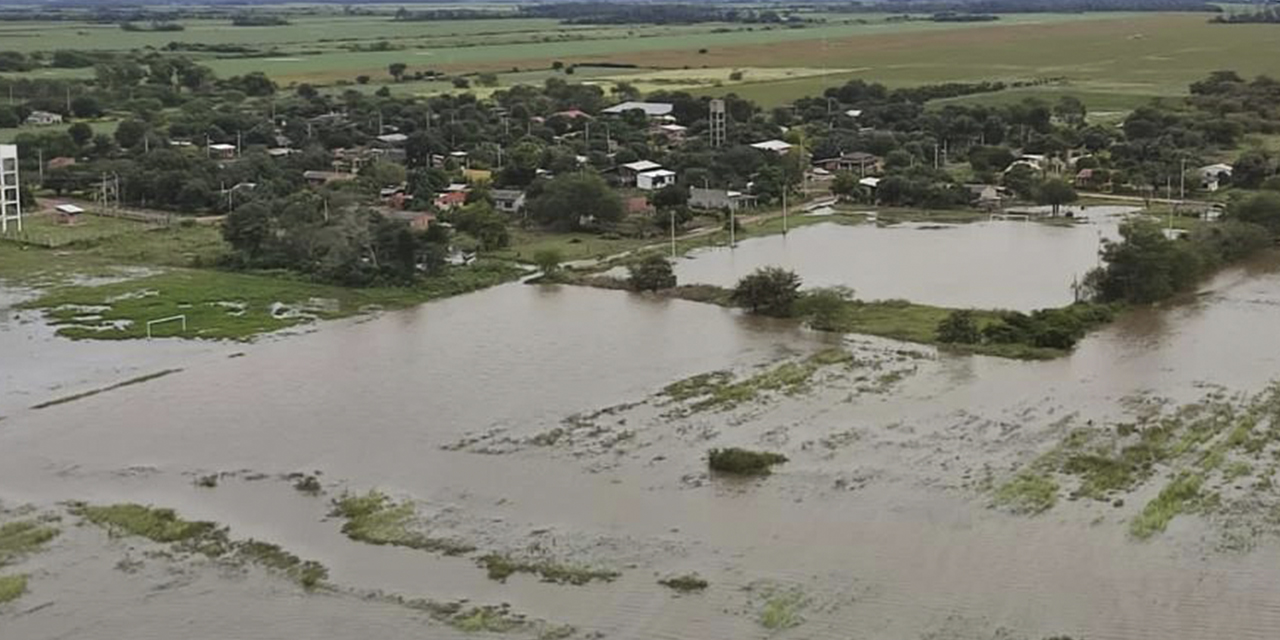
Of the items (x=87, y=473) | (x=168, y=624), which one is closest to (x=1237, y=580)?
(x=168, y=624)

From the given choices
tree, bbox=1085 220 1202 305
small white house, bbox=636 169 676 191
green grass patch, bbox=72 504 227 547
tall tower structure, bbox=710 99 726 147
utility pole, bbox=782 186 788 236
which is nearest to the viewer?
green grass patch, bbox=72 504 227 547

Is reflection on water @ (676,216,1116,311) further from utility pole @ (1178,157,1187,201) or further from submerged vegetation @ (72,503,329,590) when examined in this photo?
submerged vegetation @ (72,503,329,590)

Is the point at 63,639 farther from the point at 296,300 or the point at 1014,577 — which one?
the point at 296,300

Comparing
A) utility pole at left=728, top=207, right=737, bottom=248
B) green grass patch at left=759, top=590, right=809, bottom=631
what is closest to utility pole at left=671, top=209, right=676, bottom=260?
utility pole at left=728, top=207, right=737, bottom=248

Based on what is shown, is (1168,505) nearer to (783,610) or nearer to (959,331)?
(783,610)

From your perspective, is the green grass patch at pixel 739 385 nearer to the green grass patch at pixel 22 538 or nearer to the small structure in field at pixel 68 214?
the green grass patch at pixel 22 538
